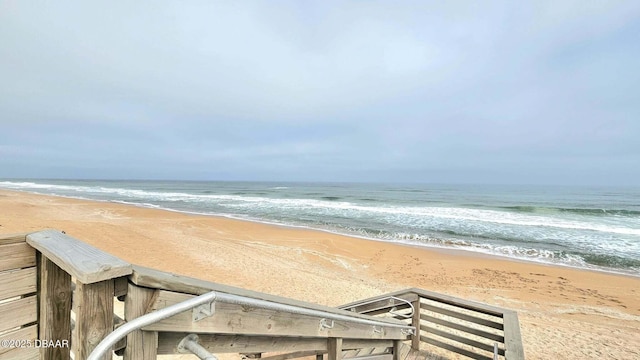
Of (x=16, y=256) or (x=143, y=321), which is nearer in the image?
Answer: (x=143, y=321)

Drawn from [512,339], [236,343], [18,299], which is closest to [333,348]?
[236,343]

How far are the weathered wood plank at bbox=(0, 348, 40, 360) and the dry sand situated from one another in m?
6.43

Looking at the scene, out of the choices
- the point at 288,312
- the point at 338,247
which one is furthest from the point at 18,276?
the point at 338,247

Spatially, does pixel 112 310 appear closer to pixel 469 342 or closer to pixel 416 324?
pixel 416 324

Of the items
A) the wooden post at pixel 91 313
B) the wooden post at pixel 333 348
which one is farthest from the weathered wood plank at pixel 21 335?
the wooden post at pixel 333 348

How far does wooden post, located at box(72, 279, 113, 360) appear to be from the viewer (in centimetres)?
92

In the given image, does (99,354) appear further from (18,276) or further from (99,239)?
(99,239)

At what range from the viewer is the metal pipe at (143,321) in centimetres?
77

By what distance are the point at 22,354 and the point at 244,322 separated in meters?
1.01

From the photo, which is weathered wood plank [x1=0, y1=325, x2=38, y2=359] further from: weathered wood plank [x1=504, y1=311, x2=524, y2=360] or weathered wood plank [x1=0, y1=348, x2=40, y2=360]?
weathered wood plank [x1=504, y1=311, x2=524, y2=360]

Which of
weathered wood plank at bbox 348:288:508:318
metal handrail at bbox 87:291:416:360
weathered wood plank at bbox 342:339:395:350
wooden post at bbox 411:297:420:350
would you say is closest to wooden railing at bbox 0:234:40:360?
metal handrail at bbox 87:291:416:360

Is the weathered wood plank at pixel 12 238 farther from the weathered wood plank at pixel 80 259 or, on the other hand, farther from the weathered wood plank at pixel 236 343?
the weathered wood plank at pixel 236 343

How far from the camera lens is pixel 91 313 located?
3.06ft

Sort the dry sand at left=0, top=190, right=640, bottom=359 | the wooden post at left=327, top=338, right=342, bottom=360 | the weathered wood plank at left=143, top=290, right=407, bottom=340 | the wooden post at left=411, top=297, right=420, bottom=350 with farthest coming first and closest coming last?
the dry sand at left=0, top=190, right=640, bottom=359
the wooden post at left=411, top=297, right=420, bottom=350
the wooden post at left=327, top=338, right=342, bottom=360
the weathered wood plank at left=143, top=290, right=407, bottom=340
